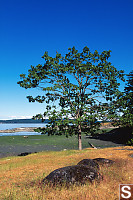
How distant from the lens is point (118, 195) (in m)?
7.46

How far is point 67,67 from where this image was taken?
73.7ft

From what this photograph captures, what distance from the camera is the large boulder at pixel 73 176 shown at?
9203mm

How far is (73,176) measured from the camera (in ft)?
30.8

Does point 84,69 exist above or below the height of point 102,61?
below

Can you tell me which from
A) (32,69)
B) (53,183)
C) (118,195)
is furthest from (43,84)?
(118,195)

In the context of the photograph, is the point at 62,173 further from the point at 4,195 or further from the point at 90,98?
the point at 90,98

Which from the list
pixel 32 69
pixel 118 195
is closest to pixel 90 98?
pixel 32 69

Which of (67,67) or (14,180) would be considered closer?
(14,180)

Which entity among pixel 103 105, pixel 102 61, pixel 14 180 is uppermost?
pixel 102 61

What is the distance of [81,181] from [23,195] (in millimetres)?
2810

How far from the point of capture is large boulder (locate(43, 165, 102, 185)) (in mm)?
9203

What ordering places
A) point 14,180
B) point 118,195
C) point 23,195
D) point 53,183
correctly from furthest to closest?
point 14,180, point 53,183, point 23,195, point 118,195

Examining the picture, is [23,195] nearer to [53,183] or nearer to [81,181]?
[53,183]

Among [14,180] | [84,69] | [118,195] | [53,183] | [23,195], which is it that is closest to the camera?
[118,195]
